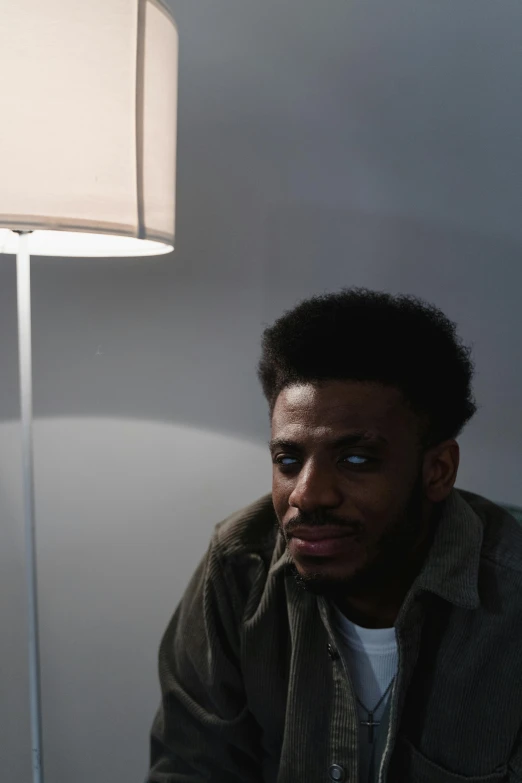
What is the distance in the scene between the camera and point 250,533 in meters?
1.12

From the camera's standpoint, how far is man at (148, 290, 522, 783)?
947 mm

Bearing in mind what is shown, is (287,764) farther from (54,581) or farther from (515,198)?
(515,198)

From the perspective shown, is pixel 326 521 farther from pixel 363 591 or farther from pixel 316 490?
pixel 363 591

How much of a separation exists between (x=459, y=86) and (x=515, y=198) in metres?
0.22

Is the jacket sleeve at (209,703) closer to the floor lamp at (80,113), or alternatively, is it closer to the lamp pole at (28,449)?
the lamp pole at (28,449)

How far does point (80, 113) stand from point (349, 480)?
530 mm

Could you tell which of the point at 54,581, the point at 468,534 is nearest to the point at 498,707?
the point at 468,534

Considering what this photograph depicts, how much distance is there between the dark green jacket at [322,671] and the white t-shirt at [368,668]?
23 millimetres

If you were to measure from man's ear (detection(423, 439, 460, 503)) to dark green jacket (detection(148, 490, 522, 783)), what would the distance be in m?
0.05

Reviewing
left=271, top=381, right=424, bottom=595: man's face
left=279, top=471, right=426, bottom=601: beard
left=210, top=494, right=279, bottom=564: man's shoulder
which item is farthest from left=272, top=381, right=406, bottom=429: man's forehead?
left=210, top=494, right=279, bottom=564: man's shoulder

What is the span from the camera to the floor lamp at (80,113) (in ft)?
2.71

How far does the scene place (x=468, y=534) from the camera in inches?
40.0

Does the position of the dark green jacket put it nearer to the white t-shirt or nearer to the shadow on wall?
the white t-shirt

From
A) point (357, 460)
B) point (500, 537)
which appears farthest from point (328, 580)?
point (500, 537)
